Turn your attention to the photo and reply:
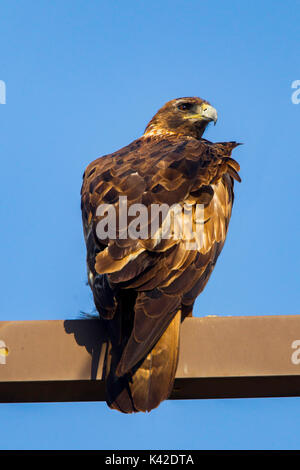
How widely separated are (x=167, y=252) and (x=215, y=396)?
73cm

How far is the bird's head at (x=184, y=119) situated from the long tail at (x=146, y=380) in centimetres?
342

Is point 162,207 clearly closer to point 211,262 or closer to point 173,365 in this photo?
point 211,262

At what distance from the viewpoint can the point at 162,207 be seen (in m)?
3.48

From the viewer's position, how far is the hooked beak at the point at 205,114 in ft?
19.6

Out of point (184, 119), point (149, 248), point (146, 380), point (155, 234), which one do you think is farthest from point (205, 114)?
point (146, 380)

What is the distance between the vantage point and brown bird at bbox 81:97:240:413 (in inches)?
112

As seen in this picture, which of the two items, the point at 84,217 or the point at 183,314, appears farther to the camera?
the point at 84,217

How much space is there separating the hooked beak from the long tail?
3.39m

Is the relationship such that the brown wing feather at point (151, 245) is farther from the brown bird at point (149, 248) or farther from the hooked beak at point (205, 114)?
the hooked beak at point (205, 114)

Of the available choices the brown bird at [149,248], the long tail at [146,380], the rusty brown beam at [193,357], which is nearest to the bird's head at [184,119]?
the brown bird at [149,248]

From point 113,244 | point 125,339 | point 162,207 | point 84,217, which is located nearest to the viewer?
point 125,339

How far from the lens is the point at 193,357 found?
9.05 feet

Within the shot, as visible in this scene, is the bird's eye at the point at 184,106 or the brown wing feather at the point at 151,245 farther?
the bird's eye at the point at 184,106
